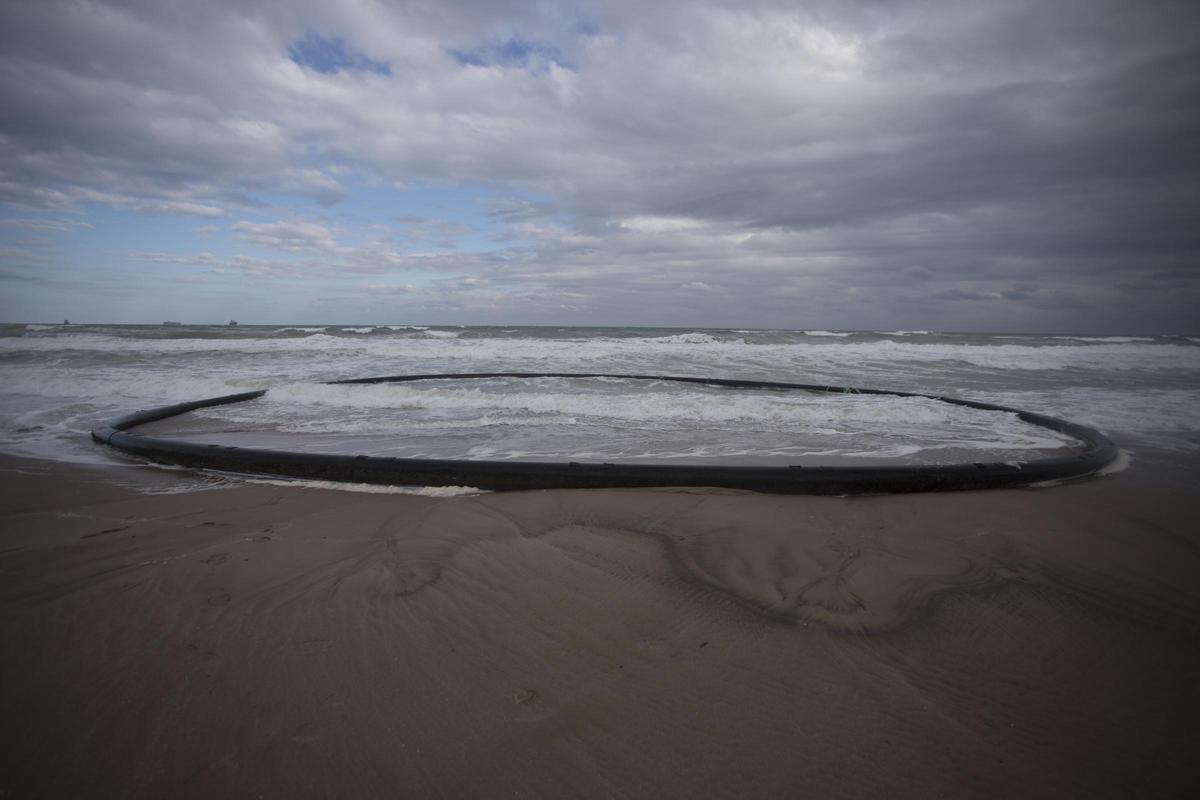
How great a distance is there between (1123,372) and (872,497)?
1969 cm

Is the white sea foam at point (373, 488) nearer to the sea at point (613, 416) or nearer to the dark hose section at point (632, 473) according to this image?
the dark hose section at point (632, 473)

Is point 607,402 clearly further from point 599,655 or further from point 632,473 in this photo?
point 599,655

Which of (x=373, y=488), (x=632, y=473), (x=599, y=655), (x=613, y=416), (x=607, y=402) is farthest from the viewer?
(x=607, y=402)

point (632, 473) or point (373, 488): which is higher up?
point (632, 473)

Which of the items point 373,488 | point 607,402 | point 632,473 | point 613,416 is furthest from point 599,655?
point 607,402

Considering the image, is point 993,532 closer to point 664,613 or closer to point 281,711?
point 664,613

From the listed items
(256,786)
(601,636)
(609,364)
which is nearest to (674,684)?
(601,636)

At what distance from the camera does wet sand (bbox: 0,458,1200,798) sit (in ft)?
→ 4.70

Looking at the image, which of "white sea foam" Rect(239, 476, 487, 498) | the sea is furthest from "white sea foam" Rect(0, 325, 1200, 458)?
"white sea foam" Rect(239, 476, 487, 498)

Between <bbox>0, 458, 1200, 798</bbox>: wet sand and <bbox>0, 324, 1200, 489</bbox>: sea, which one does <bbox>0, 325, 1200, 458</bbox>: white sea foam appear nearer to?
<bbox>0, 324, 1200, 489</bbox>: sea

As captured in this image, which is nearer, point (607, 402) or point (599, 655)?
point (599, 655)

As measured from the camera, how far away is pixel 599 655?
191cm

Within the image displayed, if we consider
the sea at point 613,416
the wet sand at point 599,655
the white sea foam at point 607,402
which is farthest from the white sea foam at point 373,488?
the white sea foam at point 607,402

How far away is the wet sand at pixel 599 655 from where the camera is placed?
4.70 feet
